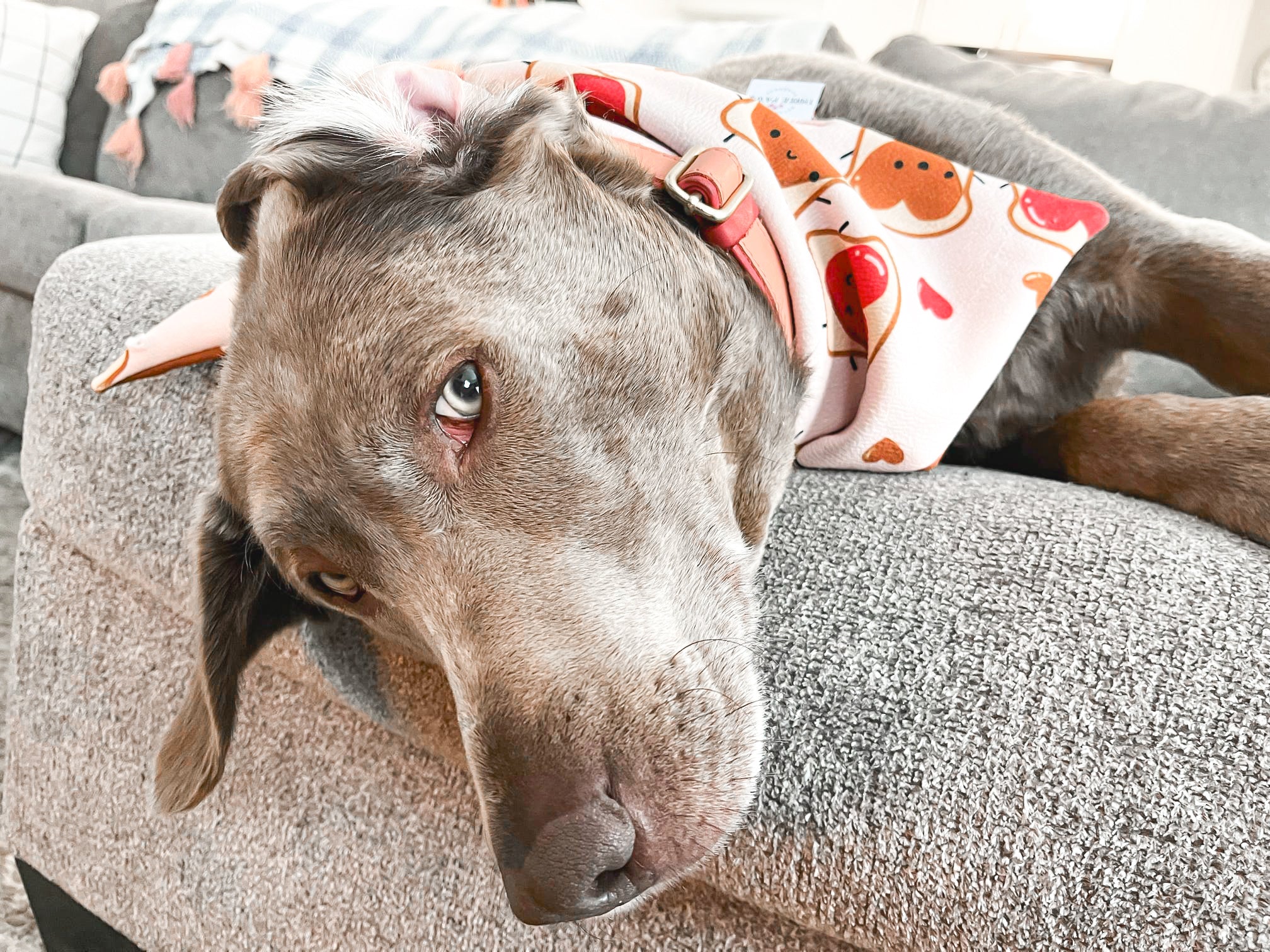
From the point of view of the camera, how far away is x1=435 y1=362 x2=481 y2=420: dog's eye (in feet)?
2.71

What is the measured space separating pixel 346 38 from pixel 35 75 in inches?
61.5

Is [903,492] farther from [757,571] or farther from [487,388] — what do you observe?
[487,388]

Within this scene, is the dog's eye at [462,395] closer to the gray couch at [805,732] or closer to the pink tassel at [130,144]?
the gray couch at [805,732]

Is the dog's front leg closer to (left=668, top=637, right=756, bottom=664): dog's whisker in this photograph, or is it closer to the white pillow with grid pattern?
(left=668, top=637, right=756, bottom=664): dog's whisker

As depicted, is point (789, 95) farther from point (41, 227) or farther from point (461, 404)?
point (41, 227)

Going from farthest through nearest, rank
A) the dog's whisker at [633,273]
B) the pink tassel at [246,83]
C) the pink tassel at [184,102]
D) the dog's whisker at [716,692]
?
the pink tassel at [184,102] < the pink tassel at [246,83] < the dog's whisker at [633,273] < the dog's whisker at [716,692]

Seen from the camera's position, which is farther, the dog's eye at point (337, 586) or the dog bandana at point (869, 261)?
the dog bandana at point (869, 261)

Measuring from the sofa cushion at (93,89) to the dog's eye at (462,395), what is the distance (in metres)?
4.05

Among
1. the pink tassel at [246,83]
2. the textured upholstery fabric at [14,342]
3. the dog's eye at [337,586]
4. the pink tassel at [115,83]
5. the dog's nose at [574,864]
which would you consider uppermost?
the dog's nose at [574,864]

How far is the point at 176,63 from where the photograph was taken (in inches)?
133

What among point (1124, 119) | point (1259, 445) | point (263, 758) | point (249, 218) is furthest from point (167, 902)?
point (1124, 119)

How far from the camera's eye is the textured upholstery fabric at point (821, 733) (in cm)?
67

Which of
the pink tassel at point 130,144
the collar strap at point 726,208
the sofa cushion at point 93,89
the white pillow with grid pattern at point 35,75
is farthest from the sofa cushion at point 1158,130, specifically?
the white pillow with grid pattern at point 35,75

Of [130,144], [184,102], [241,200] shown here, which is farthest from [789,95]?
[130,144]
